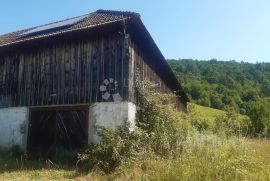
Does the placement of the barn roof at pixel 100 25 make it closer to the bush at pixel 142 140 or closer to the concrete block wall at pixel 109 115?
the bush at pixel 142 140

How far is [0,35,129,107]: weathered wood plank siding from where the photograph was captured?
14.0m

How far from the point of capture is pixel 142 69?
51.2 feet

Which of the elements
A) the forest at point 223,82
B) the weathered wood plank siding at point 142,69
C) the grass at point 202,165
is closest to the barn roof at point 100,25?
the weathered wood plank siding at point 142,69

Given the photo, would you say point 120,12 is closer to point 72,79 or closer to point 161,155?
point 72,79

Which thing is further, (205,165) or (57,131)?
(57,131)

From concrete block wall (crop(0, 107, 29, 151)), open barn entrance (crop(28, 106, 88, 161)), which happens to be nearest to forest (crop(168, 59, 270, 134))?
concrete block wall (crop(0, 107, 29, 151))

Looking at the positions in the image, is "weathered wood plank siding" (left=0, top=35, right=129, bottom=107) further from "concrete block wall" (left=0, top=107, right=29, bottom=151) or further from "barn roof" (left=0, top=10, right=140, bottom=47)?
"barn roof" (left=0, top=10, right=140, bottom=47)

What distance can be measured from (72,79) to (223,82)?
4681cm

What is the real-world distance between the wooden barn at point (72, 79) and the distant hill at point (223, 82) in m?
38.4

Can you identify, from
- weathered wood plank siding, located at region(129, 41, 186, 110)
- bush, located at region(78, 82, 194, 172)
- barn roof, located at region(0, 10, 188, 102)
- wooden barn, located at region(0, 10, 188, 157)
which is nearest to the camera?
bush, located at region(78, 82, 194, 172)

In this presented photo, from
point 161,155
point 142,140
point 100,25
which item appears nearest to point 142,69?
point 100,25

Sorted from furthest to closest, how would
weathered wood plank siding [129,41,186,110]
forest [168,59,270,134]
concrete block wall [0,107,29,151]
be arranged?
forest [168,59,270,134] → concrete block wall [0,107,29,151] → weathered wood plank siding [129,41,186,110]

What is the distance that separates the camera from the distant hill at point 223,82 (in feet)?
177

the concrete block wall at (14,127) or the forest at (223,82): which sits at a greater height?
the forest at (223,82)
